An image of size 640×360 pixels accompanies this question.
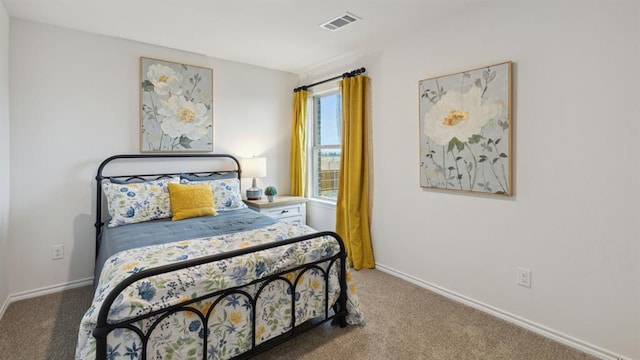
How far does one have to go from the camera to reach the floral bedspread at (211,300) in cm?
140

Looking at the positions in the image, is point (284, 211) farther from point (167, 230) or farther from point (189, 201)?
point (167, 230)

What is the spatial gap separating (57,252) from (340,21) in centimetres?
328

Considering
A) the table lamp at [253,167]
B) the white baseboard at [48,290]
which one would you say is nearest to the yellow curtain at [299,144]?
the table lamp at [253,167]

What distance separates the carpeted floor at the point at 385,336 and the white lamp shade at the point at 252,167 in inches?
74.6

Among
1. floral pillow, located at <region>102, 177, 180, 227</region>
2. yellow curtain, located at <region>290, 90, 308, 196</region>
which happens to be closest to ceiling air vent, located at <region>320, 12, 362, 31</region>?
yellow curtain, located at <region>290, 90, 308, 196</region>

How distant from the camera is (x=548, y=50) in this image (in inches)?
81.3

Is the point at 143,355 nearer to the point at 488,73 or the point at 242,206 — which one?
the point at 242,206

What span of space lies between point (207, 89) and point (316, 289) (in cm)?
263

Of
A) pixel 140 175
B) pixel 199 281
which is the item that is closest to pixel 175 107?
pixel 140 175

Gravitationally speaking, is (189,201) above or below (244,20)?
below

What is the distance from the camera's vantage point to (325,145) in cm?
413

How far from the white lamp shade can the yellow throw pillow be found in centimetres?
77

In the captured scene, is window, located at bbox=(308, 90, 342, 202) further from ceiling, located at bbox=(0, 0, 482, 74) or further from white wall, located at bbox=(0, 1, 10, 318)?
white wall, located at bbox=(0, 1, 10, 318)

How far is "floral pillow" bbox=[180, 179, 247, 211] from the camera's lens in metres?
3.24
